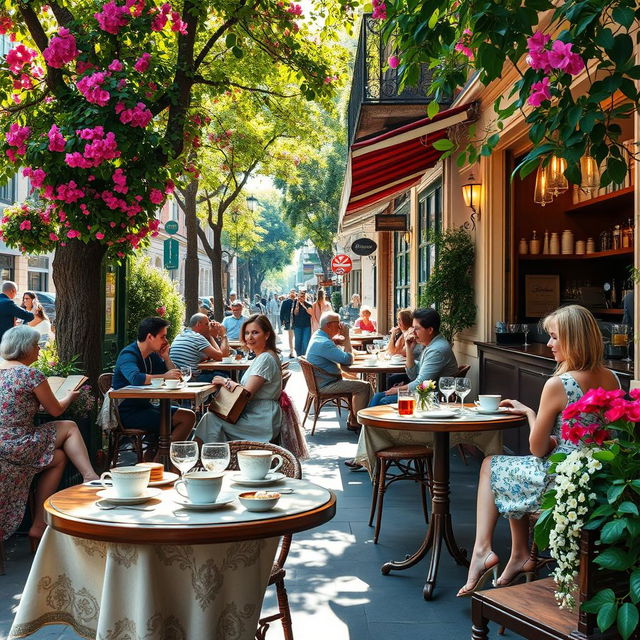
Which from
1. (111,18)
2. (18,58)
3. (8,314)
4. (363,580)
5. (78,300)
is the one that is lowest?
(363,580)

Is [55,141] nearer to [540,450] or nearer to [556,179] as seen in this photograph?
[540,450]

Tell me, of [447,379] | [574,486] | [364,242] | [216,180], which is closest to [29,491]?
[447,379]

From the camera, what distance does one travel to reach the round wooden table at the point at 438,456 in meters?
4.71

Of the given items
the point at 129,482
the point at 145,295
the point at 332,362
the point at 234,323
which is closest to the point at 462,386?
the point at 129,482

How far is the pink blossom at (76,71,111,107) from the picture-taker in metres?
6.23

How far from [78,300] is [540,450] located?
4.78m

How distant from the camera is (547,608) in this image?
2408 millimetres

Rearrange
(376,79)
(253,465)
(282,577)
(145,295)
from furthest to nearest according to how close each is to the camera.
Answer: (145,295)
(376,79)
(282,577)
(253,465)

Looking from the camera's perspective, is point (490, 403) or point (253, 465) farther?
point (490, 403)

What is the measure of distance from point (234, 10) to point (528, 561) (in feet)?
19.1

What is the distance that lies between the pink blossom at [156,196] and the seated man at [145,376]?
1.10m

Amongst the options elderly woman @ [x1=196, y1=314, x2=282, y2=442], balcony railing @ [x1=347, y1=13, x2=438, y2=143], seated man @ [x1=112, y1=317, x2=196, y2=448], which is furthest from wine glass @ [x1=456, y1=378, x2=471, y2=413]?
balcony railing @ [x1=347, y1=13, x2=438, y2=143]

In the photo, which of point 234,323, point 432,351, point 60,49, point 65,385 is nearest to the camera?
point 65,385

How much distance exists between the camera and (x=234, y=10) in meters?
7.70
